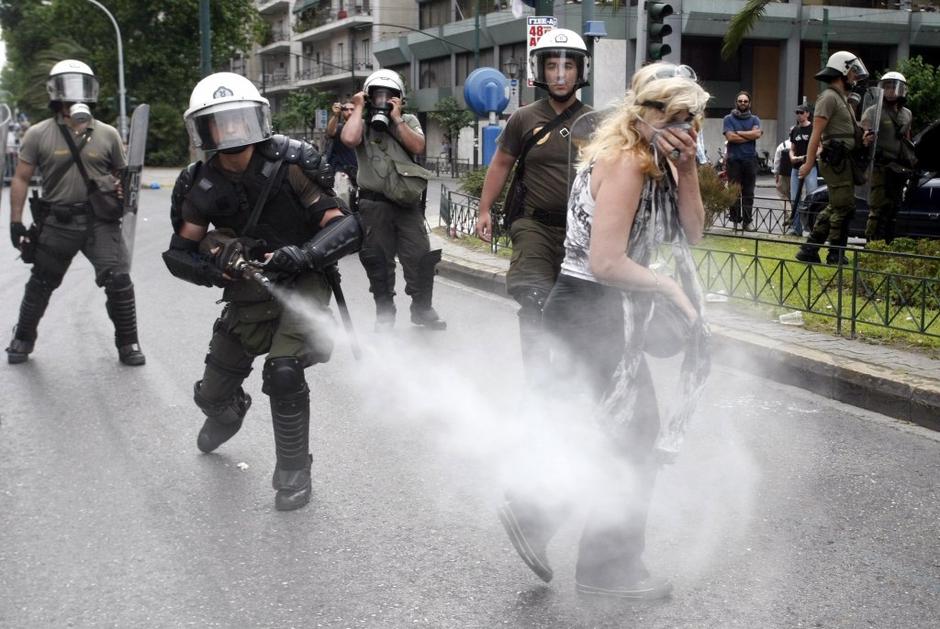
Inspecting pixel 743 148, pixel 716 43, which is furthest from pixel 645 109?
pixel 716 43

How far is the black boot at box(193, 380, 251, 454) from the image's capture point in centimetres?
507

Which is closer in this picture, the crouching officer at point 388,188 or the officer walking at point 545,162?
the officer walking at point 545,162

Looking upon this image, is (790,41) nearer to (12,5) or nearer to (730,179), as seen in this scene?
(730,179)

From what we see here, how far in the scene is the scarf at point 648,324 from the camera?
329 centimetres

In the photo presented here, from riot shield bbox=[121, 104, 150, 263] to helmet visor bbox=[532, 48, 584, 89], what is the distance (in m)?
2.57

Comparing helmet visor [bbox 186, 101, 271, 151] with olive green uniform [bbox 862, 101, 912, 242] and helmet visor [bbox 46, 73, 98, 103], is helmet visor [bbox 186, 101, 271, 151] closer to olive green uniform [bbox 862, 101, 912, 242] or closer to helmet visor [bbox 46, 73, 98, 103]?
helmet visor [bbox 46, 73, 98, 103]

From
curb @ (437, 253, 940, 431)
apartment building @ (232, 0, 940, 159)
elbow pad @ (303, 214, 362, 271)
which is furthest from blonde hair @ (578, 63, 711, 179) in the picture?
apartment building @ (232, 0, 940, 159)

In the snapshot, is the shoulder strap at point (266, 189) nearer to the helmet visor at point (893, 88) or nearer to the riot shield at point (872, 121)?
the riot shield at point (872, 121)

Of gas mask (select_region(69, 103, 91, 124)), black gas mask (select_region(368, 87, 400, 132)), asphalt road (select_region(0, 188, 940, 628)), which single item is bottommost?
asphalt road (select_region(0, 188, 940, 628))

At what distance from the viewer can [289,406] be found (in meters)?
4.48

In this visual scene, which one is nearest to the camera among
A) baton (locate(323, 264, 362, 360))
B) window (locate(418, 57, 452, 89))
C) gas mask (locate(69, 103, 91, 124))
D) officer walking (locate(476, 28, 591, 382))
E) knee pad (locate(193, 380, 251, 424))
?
baton (locate(323, 264, 362, 360))

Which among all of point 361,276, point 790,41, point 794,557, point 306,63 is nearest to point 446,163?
point 790,41

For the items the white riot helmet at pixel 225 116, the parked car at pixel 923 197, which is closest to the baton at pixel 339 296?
the white riot helmet at pixel 225 116

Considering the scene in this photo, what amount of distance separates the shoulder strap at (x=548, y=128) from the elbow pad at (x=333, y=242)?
1.34 m
